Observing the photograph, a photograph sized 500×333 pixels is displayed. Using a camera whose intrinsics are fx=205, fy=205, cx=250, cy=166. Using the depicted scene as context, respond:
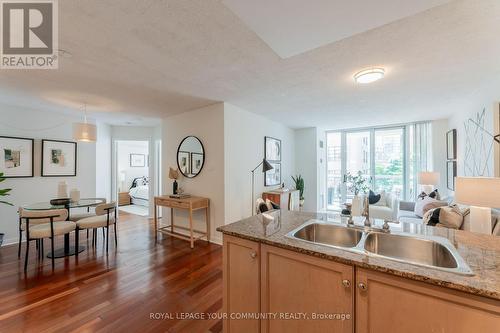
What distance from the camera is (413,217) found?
3.66 m

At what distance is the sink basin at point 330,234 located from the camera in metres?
1.50

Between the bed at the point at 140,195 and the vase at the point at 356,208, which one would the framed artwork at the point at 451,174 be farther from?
the bed at the point at 140,195

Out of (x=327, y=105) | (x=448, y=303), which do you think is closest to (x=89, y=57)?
(x=448, y=303)

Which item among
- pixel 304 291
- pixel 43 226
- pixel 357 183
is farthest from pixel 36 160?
pixel 357 183

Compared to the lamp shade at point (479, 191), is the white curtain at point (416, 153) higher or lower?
higher

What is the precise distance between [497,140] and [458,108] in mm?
1851

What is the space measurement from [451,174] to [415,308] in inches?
187

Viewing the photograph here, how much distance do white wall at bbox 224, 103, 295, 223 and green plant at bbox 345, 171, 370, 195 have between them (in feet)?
8.82

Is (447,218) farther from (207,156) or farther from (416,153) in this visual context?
(416,153)

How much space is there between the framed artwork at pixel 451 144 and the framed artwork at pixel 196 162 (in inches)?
191

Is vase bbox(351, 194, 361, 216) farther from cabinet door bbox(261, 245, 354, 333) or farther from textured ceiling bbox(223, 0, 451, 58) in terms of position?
textured ceiling bbox(223, 0, 451, 58)

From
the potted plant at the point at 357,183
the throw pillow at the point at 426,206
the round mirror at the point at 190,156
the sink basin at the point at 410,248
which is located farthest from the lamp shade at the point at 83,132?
the potted plant at the point at 357,183

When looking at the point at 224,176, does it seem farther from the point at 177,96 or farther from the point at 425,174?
the point at 425,174

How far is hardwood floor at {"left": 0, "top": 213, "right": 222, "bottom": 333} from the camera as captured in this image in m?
1.73
